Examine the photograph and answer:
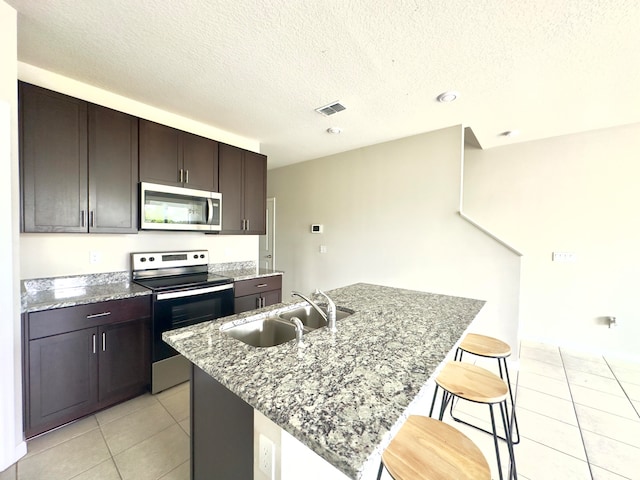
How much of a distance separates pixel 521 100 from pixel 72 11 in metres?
3.38

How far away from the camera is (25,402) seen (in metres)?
1.65

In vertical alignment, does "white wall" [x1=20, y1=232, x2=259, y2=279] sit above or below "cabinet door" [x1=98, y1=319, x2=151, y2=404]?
above

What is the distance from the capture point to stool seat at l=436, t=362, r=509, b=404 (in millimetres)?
1262

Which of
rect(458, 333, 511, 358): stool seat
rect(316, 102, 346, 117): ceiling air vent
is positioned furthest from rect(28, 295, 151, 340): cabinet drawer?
rect(458, 333, 511, 358): stool seat

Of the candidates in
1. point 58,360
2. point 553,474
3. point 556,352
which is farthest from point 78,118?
point 556,352

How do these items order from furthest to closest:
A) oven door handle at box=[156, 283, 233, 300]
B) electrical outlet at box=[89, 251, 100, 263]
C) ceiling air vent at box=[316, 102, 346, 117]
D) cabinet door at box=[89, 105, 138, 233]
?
ceiling air vent at box=[316, 102, 346, 117], electrical outlet at box=[89, 251, 100, 263], oven door handle at box=[156, 283, 233, 300], cabinet door at box=[89, 105, 138, 233]

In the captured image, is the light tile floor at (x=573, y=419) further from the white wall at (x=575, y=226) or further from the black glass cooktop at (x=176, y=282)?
the black glass cooktop at (x=176, y=282)

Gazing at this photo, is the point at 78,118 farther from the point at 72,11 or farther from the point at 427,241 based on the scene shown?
the point at 427,241

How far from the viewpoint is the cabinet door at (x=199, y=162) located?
2.66m

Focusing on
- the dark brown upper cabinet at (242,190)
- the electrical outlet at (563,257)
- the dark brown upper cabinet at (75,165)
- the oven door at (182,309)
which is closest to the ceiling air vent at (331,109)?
the dark brown upper cabinet at (242,190)

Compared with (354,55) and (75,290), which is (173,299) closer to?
(75,290)

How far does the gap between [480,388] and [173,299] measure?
2.29 m

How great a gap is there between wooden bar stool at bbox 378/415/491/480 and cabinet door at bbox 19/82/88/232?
2565mm

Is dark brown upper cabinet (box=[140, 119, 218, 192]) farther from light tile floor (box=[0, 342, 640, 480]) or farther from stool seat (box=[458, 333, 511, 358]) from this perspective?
stool seat (box=[458, 333, 511, 358])
